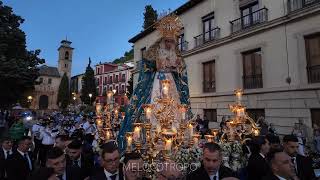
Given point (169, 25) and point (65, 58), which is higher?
point (65, 58)

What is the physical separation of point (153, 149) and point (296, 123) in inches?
420

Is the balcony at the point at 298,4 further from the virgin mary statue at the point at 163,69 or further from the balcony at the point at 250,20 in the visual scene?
the virgin mary statue at the point at 163,69

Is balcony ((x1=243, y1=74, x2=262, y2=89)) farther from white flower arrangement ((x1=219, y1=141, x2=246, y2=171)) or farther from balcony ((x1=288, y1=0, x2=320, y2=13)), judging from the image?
white flower arrangement ((x1=219, y1=141, x2=246, y2=171))

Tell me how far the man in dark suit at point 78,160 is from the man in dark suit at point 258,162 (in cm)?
295

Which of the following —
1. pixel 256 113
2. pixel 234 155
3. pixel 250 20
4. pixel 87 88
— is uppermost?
pixel 250 20

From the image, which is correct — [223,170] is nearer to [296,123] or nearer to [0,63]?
[296,123]

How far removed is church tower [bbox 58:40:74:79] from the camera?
262 feet

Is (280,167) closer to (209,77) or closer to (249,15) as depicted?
→ (249,15)

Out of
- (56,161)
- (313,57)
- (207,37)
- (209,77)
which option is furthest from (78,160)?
(207,37)

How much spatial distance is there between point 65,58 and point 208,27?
68.7 m

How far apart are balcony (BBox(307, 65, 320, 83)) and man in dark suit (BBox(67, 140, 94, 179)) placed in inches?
496

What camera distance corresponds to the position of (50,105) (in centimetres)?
7481

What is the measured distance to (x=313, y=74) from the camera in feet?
44.9

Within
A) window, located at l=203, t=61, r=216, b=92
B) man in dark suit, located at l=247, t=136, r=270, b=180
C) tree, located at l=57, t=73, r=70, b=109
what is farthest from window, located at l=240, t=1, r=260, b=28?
tree, located at l=57, t=73, r=70, b=109
